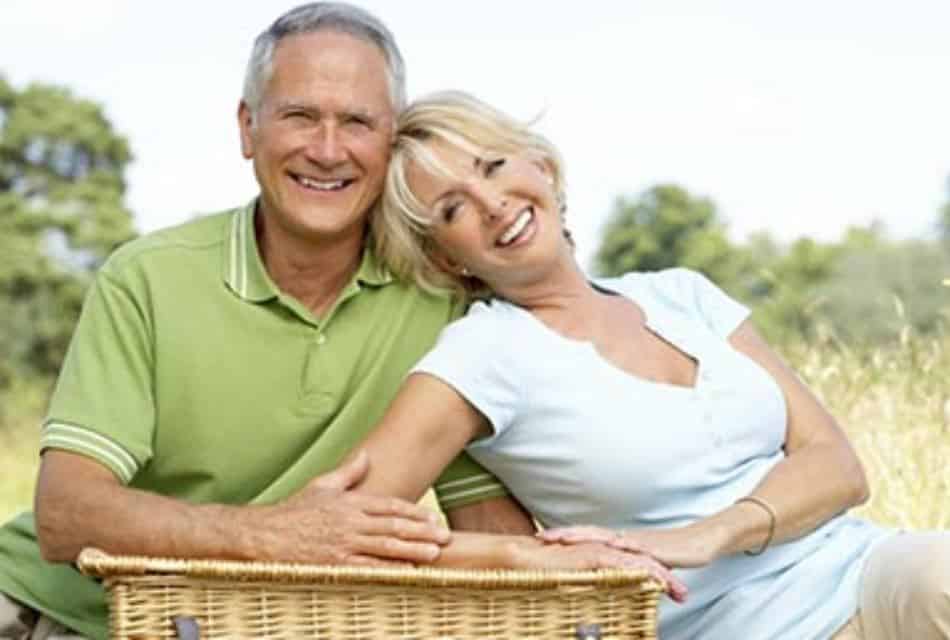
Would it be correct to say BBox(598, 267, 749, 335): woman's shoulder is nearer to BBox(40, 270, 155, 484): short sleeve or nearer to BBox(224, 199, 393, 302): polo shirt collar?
BBox(224, 199, 393, 302): polo shirt collar

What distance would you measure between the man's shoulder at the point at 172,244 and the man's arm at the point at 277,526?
0.45 meters

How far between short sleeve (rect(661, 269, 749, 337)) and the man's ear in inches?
31.6

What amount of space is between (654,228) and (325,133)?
97.8 feet

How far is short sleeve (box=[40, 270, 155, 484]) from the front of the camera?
3.25 metres

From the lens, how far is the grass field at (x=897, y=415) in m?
5.46

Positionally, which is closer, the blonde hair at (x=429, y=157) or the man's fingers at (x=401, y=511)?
the man's fingers at (x=401, y=511)

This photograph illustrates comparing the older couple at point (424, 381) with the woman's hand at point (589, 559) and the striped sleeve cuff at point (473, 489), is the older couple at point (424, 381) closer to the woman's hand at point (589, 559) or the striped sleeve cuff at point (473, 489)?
the striped sleeve cuff at point (473, 489)

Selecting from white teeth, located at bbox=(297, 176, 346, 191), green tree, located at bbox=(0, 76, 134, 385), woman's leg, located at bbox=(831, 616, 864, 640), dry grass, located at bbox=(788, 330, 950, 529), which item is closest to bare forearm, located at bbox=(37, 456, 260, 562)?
white teeth, located at bbox=(297, 176, 346, 191)

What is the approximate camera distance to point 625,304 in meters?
3.55

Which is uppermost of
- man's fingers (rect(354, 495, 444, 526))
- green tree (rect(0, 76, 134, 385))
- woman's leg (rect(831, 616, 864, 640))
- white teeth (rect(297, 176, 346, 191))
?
white teeth (rect(297, 176, 346, 191))

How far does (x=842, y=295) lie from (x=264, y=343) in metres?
25.3

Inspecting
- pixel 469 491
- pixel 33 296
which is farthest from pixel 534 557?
pixel 33 296

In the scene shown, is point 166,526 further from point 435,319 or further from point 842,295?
point 842,295

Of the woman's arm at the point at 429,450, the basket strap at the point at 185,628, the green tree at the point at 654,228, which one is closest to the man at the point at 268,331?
the woman's arm at the point at 429,450
